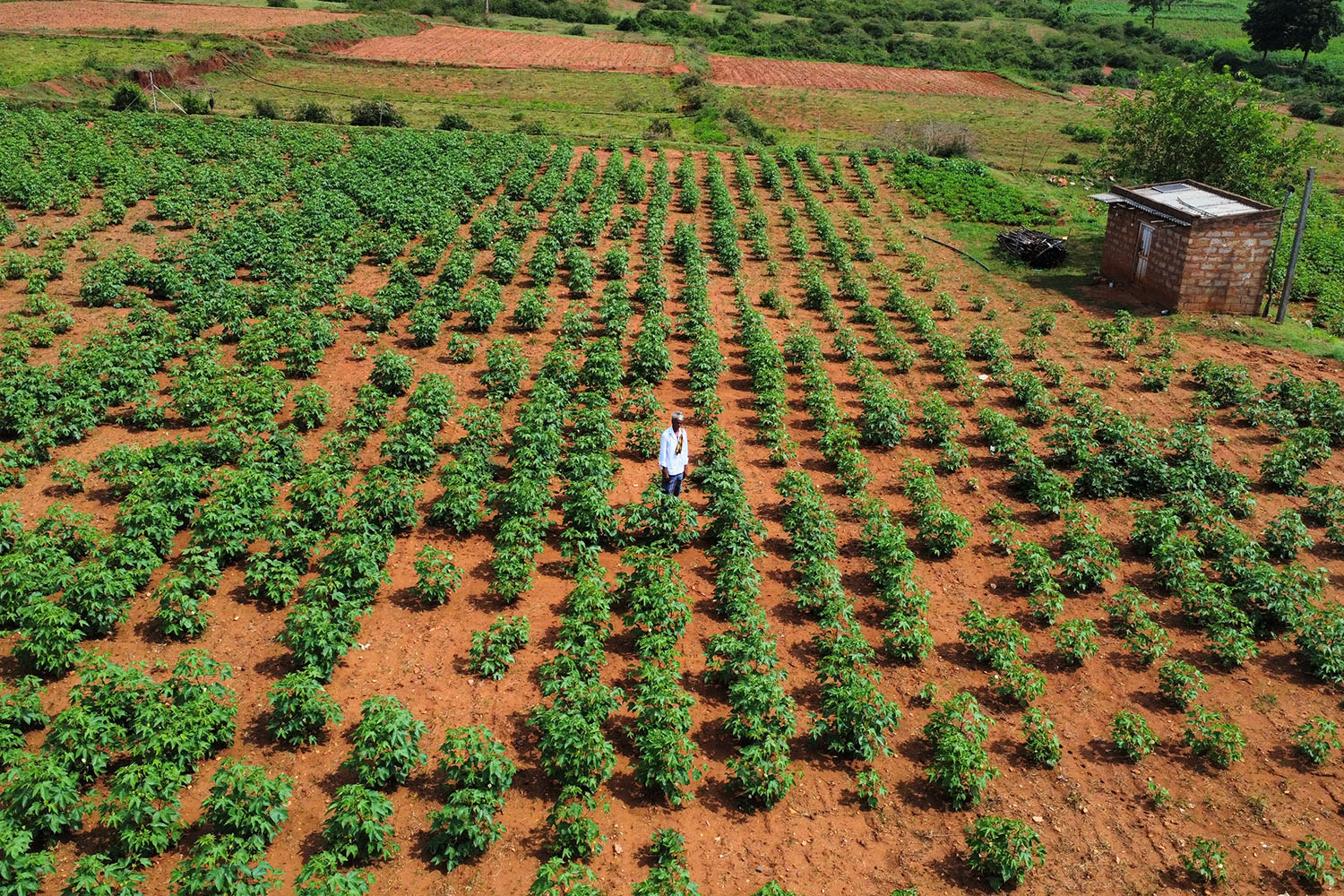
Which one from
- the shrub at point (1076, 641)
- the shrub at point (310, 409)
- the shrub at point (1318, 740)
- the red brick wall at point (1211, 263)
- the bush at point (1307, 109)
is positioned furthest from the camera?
the bush at point (1307, 109)

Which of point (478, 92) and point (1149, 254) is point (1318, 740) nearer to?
point (1149, 254)

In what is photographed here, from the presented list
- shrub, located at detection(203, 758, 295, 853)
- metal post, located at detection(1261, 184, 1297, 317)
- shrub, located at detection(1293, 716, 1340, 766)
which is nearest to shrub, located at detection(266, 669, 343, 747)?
shrub, located at detection(203, 758, 295, 853)

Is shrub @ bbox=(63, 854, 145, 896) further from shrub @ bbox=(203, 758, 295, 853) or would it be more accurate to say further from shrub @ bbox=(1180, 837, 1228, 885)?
shrub @ bbox=(1180, 837, 1228, 885)

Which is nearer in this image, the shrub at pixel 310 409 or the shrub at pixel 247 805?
the shrub at pixel 247 805

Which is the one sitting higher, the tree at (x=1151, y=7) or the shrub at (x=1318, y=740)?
the tree at (x=1151, y=7)

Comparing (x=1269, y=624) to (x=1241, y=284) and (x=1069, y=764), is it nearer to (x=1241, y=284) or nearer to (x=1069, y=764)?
(x=1069, y=764)

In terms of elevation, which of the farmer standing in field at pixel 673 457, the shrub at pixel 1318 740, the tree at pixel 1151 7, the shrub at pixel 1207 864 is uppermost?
the tree at pixel 1151 7

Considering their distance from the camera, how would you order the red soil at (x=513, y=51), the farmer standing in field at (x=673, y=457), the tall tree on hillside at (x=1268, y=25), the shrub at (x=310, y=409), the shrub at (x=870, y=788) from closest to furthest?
the shrub at (x=870, y=788), the farmer standing in field at (x=673, y=457), the shrub at (x=310, y=409), the red soil at (x=513, y=51), the tall tree on hillside at (x=1268, y=25)

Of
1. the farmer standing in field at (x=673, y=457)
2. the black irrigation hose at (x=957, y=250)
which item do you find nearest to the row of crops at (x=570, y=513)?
the farmer standing in field at (x=673, y=457)

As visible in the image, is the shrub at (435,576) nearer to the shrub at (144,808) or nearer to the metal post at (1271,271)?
the shrub at (144,808)
